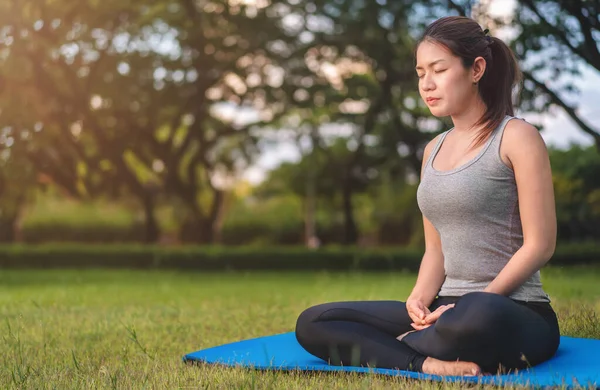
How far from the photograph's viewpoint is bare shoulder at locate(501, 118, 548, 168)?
329 centimetres

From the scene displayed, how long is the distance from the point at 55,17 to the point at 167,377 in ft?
49.5

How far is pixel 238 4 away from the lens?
20750mm

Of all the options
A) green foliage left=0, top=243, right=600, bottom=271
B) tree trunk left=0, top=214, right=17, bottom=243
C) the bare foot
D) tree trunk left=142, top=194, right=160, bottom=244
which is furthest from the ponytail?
tree trunk left=0, top=214, right=17, bottom=243

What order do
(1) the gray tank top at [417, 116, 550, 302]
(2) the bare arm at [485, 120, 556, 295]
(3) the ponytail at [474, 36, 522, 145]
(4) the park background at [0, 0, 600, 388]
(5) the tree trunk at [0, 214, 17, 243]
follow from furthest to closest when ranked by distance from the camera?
(5) the tree trunk at [0, 214, 17, 243] < (4) the park background at [0, 0, 600, 388] < (3) the ponytail at [474, 36, 522, 145] < (1) the gray tank top at [417, 116, 550, 302] < (2) the bare arm at [485, 120, 556, 295]

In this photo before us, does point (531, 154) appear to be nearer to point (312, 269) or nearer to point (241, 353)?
point (241, 353)

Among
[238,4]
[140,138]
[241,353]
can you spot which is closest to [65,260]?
[140,138]

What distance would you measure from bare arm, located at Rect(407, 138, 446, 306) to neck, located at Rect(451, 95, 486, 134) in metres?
0.25

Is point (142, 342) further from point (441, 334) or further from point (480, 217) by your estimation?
point (480, 217)

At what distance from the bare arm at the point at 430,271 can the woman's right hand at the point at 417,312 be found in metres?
0.05

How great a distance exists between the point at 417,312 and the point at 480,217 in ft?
1.78

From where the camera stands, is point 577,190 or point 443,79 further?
point 577,190

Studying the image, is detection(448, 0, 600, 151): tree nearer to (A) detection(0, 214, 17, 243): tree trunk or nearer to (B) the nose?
(B) the nose

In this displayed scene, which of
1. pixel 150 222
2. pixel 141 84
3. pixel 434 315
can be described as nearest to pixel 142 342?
pixel 434 315

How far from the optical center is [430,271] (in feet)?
12.4
